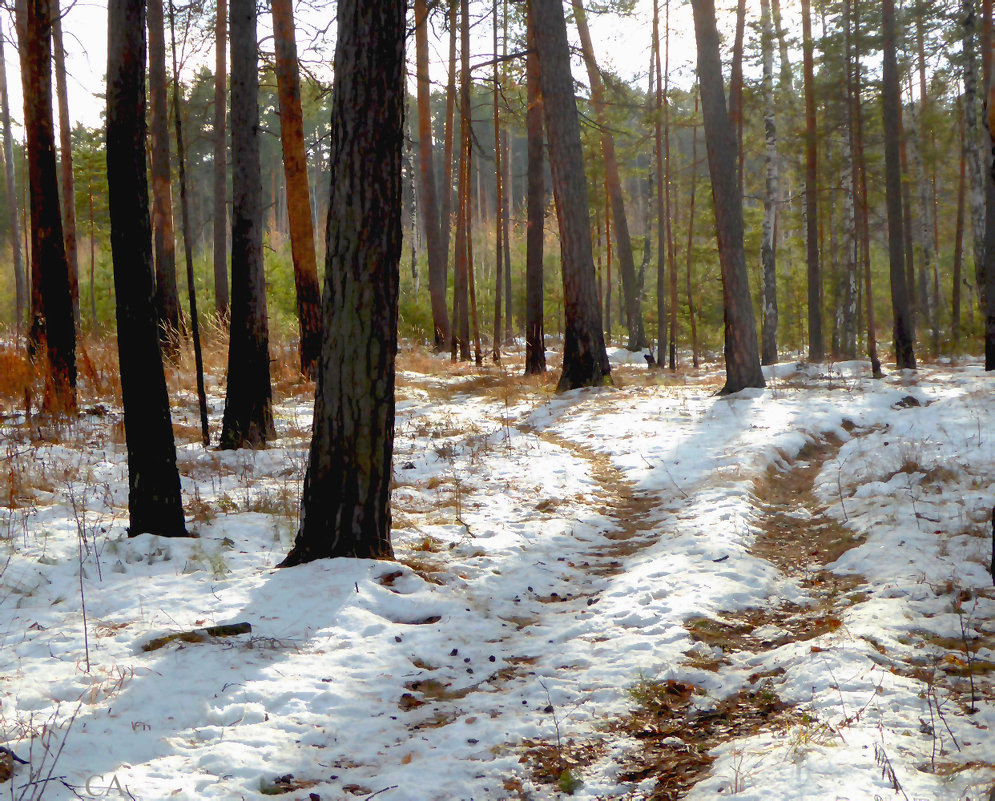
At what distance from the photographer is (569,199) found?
12141 mm

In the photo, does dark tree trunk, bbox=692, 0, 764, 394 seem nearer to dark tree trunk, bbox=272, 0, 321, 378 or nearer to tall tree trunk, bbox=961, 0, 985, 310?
dark tree trunk, bbox=272, 0, 321, 378

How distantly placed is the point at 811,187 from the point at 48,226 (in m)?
15.0

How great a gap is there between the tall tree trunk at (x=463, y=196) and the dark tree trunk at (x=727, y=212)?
3.97 m

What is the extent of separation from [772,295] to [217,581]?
17502 millimetres

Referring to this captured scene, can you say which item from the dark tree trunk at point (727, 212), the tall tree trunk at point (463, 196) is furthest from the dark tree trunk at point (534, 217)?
the dark tree trunk at point (727, 212)

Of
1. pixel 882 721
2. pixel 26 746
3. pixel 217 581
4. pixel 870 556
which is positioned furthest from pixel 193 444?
pixel 882 721

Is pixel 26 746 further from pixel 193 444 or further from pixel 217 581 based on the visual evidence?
pixel 193 444

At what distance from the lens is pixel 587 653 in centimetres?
384

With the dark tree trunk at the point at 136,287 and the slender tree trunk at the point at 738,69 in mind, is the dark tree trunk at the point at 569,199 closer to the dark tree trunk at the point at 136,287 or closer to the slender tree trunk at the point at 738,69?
the slender tree trunk at the point at 738,69

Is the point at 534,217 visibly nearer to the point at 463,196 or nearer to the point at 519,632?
the point at 463,196

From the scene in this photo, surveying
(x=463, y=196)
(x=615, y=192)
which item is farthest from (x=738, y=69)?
(x=463, y=196)

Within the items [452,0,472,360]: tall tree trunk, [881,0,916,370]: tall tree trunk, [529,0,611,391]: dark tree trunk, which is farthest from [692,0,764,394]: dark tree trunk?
[881,0,916,370]: tall tree trunk

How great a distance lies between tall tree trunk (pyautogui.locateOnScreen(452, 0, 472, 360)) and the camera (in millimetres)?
14454

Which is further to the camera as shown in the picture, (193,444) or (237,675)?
(193,444)
